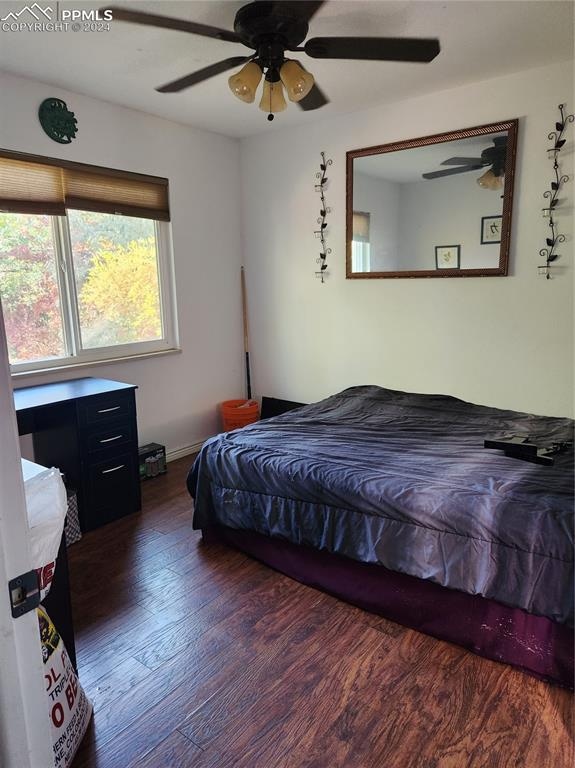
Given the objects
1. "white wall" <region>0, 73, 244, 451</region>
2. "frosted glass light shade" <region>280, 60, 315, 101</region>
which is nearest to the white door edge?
"frosted glass light shade" <region>280, 60, 315, 101</region>

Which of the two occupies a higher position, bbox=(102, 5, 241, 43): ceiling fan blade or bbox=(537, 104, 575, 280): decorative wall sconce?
bbox=(102, 5, 241, 43): ceiling fan blade

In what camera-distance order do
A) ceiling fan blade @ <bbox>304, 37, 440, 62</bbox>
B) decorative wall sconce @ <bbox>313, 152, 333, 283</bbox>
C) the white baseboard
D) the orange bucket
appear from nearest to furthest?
ceiling fan blade @ <bbox>304, 37, 440, 62</bbox> < decorative wall sconce @ <bbox>313, 152, 333, 283</bbox> < the white baseboard < the orange bucket

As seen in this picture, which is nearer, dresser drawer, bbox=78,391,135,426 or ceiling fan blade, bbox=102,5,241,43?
ceiling fan blade, bbox=102,5,241,43

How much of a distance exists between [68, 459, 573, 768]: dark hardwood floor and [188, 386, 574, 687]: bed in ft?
0.40

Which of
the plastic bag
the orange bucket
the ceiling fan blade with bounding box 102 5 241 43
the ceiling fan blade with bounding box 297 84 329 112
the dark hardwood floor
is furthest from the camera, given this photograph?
the orange bucket

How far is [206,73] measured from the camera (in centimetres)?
226

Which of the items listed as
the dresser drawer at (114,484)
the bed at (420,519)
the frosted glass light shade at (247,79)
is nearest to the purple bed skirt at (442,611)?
the bed at (420,519)

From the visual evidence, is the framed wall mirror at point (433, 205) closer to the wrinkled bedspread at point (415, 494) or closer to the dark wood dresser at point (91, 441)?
the wrinkled bedspread at point (415, 494)

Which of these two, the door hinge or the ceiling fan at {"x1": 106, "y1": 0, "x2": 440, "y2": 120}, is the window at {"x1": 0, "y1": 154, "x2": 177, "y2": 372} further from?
the door hinge

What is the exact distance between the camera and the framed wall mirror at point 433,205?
3.01 meters

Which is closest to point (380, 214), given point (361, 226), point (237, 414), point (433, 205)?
point (361, 226)

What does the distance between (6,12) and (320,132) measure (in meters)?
2.18

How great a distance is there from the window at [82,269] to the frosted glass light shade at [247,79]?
1432 mm

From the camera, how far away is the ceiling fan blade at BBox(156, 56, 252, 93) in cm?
212
